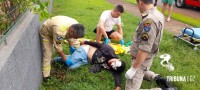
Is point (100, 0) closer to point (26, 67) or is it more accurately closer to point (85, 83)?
point (85, 83)

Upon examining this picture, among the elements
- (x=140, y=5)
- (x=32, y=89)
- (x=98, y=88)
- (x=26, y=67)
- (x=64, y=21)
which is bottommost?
(x=98, y=88)

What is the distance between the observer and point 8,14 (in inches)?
119

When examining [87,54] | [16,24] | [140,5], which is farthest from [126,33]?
[16,24]

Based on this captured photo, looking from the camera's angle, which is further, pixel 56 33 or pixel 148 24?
pixel 56 33

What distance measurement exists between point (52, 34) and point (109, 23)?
2188 mm

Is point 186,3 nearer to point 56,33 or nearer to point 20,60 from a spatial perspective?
point 56,33

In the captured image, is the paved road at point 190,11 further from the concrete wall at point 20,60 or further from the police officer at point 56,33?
the concrete wall at point 20,60

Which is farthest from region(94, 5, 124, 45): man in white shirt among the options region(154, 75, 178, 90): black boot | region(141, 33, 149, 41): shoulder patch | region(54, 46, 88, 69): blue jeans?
region(141, 33, 149, 41): shoulder patch

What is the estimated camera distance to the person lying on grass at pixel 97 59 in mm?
4703

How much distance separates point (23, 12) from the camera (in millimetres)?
3824

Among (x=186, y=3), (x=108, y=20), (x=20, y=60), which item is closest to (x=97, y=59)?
(x=108, y=20)

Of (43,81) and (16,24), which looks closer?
(16,24)

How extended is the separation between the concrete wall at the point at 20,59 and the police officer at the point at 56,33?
1.12 ft

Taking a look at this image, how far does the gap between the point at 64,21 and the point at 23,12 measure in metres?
0.64
